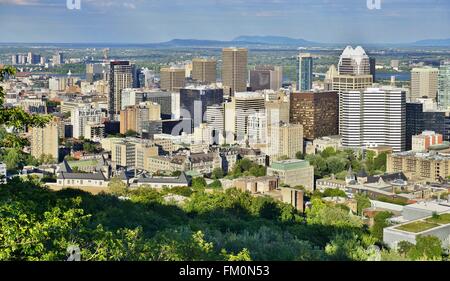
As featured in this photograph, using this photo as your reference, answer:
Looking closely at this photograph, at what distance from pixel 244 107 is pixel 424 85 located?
4113mm

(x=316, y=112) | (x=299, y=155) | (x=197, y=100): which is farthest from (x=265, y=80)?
(x=299, y=155)

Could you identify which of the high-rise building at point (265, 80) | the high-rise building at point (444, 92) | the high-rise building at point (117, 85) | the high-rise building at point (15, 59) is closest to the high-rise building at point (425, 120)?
the high-rise building at point (444, 92)

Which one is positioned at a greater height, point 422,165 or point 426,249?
point 426,249

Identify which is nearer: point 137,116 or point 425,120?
point 137,116

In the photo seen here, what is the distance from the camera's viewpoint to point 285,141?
12625 mm

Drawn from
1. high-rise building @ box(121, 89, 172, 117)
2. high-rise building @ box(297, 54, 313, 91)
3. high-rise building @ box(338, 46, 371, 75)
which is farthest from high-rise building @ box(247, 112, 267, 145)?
high-rise building @ box(121, 89, 172, 117)

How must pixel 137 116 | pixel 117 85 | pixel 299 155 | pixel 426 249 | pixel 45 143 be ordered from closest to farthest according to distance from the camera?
pixel 426 249 → pixel 45 143 → pixel 299 155 → pixel 137 116 → pixel 117 85

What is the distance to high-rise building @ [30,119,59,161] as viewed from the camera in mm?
9158

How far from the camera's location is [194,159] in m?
10.6

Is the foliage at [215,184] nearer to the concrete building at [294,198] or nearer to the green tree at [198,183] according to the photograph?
the green tree at [198,183]

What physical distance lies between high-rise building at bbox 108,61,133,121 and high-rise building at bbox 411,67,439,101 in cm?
586

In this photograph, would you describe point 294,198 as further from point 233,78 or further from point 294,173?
point 233,78

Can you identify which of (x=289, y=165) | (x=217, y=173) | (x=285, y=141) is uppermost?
(x=285, y=141)
